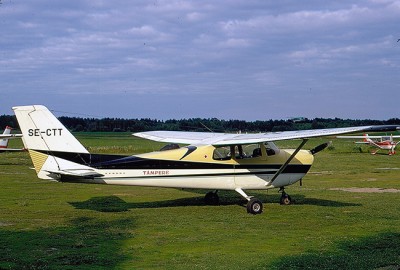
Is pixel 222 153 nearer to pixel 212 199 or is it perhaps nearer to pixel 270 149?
pixel 270 149

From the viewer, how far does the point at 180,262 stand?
29.1 feet

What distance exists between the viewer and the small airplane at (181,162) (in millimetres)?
13367

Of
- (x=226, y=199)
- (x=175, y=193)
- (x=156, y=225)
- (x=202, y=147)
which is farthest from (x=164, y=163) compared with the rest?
(x=175, y=193)

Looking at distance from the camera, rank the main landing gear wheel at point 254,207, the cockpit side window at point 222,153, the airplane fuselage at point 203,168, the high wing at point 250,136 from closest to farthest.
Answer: the high wing at point 250,136, the airplane fuselage at point 203,168, the main landing gear wheel at point 254,207, the cockpit side window at point 222,153

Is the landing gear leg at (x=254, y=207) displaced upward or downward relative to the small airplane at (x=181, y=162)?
downward

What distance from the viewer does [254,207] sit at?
14023mm

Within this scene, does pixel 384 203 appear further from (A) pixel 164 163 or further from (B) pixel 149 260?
(B) pixel 149 260

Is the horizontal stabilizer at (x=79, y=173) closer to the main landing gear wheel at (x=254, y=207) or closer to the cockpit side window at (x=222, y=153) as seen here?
the cockpit side window at (x=222, y=153)

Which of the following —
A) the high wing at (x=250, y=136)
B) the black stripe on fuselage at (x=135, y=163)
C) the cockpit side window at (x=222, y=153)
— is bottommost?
the black stripe on fuselage at (x=135, y=163)

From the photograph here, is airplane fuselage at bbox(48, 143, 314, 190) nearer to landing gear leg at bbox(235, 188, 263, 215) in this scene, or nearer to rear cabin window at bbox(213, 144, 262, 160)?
rear cabin window at bbox(213, 144, 262, 160)

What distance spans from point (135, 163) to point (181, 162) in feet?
3.95

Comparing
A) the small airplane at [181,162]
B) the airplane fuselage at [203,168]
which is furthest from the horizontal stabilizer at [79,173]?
the airplane fuselage at [203,168]

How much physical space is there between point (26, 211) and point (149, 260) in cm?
667

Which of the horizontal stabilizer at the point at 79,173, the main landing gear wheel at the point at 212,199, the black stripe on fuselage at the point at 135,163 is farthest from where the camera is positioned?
the main landing gear wheel at the point at 212,199
